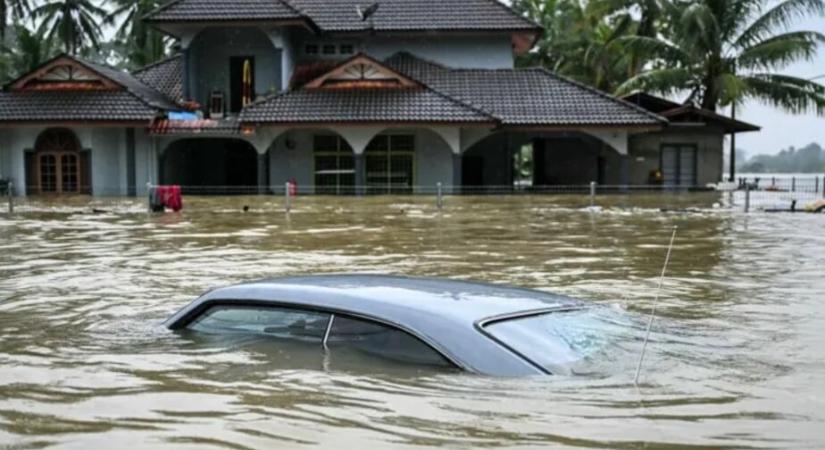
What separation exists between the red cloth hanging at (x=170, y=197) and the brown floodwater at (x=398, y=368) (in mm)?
8334

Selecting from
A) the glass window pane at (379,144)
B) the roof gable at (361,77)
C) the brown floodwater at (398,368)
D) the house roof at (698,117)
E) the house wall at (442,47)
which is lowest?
the brown floodwater at (398,368)

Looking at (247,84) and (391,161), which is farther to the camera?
(247,84)

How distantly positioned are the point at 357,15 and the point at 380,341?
35824 millimetres

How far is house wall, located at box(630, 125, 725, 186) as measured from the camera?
39312 millimetres

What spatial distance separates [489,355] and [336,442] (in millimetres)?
895

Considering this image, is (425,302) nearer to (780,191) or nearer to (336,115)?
(336,115)

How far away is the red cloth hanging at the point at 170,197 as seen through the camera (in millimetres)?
25969

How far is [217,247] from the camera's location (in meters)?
15.9

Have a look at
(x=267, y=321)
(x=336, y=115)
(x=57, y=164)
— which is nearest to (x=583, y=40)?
(x=336, y=115)

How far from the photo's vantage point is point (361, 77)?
36000 millimetres

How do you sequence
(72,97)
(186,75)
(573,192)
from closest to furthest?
1. (72,97)
2. (573,192)
3. (186,75)

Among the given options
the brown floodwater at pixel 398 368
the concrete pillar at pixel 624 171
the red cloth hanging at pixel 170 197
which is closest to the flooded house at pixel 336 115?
the concrete pillar at pixel 624 171

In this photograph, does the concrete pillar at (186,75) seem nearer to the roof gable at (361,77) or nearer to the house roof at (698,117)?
the roof gable at (361,77)

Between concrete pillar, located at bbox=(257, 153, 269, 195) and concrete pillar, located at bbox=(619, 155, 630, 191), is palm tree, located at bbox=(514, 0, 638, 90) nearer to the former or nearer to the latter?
concrete pillar, located at bbox=(619, 155, 630, 191)
